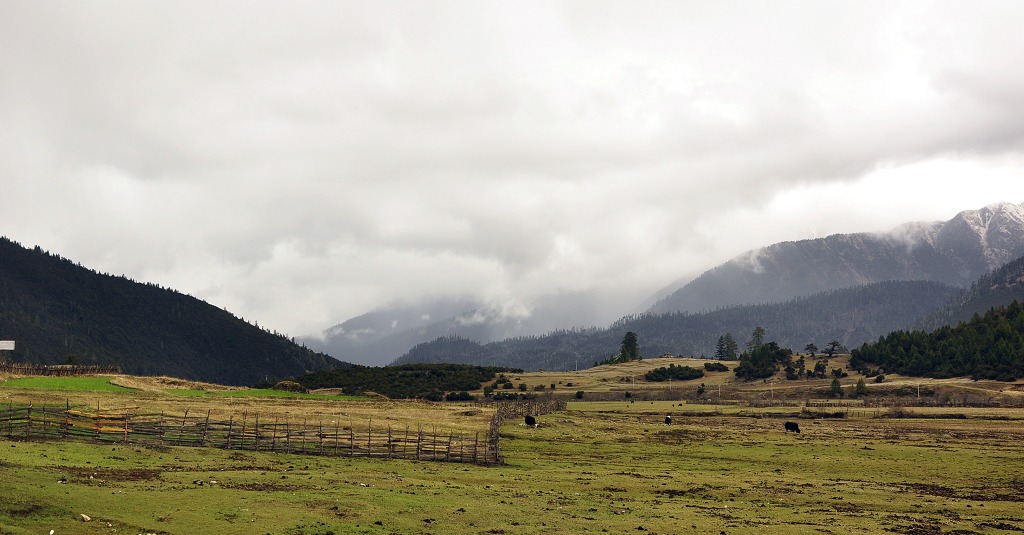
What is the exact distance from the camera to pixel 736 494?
4216cm

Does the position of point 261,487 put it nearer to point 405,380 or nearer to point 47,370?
point 47,370

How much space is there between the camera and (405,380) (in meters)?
168

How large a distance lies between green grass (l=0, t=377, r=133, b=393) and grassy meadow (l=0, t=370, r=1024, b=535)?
11683 millimetres

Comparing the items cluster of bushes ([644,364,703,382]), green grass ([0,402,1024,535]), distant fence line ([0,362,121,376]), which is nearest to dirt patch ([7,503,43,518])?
green grass ([0,402,1024,535])

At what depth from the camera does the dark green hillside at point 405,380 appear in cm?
15038

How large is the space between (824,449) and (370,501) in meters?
45.7

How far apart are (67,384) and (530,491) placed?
67.8 metres

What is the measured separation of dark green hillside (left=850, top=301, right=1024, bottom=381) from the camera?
147875mm

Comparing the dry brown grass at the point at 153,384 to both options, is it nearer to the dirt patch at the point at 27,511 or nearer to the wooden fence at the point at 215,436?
the wooden fence at the point at 215,436

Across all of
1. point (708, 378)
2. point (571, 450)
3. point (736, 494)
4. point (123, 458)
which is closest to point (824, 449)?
point (571, 450)

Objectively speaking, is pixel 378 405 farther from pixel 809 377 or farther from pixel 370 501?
pixel 809 377

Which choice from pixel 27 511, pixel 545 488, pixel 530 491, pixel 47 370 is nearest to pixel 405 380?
pixel 47 370

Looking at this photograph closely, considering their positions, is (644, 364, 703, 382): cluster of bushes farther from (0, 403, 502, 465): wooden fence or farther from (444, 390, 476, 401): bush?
(0, 403, 502, 465): wooden fence

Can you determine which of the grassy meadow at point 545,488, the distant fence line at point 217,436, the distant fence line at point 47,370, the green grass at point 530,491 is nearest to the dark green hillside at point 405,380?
the distant fence line at point 47,370
